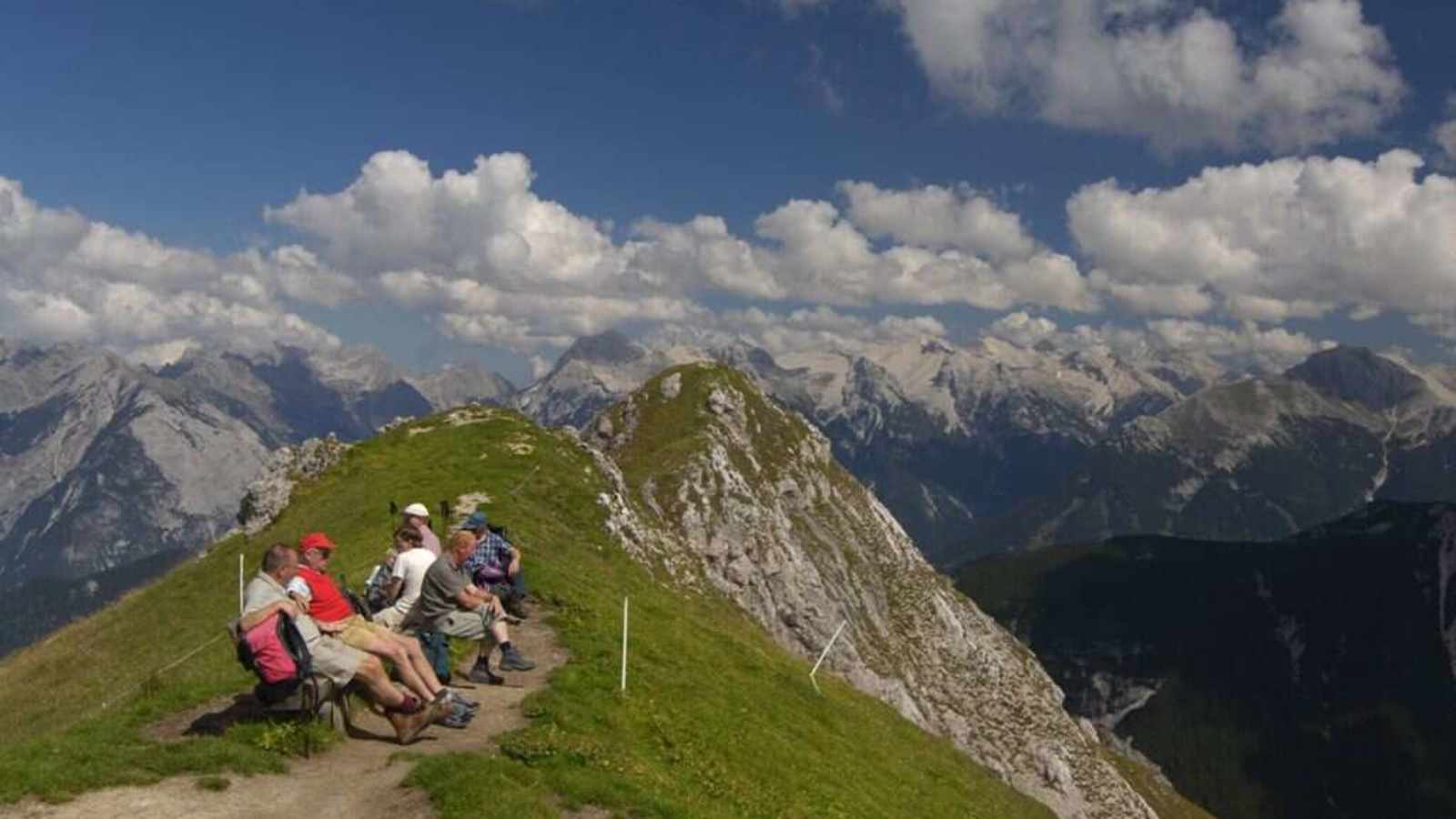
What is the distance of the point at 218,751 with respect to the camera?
2033cm

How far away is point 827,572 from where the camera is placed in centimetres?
12162

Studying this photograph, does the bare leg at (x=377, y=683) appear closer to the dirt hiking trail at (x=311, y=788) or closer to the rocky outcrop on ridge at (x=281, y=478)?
the dirt hiking trail at (x=311, y=788)

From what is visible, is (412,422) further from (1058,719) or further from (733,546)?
(1058,719)

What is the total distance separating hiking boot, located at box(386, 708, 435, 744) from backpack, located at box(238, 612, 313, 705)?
7.20 feet

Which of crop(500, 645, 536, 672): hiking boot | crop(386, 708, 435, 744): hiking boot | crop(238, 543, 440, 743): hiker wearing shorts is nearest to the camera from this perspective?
crop(238, 543, 440, 743): hiker wearing shorts

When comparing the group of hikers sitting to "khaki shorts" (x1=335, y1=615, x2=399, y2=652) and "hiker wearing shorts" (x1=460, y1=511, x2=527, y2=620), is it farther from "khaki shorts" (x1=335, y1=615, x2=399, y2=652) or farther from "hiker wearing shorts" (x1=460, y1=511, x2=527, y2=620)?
"hiker wearing shorts" (x1=460, y1=511, x2=527, y2=620)

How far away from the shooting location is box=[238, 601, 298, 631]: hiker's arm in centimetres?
2019

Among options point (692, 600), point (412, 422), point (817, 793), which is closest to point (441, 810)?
point (817, 793)

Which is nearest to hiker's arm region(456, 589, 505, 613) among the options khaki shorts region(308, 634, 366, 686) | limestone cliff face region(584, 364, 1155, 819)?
khaki shorts region(308, 634, 366, 686)

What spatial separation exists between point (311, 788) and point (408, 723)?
9.23 ft

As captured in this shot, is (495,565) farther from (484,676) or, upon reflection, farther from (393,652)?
(393,652)

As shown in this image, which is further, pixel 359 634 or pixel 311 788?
pixel 359 634

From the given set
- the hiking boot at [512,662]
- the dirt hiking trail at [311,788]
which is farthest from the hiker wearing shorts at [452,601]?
the dirt hiking trail at [311,788]

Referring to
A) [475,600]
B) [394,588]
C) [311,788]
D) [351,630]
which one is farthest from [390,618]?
[311,788]
